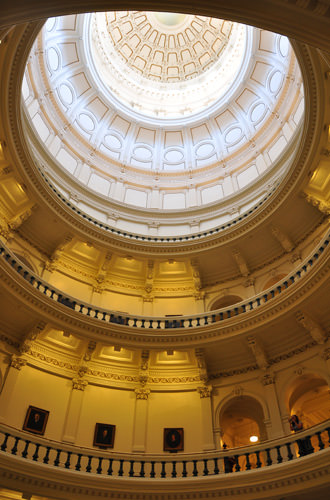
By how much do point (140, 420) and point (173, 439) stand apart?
1.32m

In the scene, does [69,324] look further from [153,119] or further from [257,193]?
[153,119]

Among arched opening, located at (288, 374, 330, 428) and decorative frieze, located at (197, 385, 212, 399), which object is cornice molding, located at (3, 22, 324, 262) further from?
arched opening, located at (288, 374, 330, 428)

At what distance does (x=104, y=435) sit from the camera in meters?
13.9

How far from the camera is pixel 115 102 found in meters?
26.2

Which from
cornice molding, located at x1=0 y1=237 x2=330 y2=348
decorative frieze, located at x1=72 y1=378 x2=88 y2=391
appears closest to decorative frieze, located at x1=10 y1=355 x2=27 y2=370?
cornice molding, located at x1=0 y1=237 x2=330 y2=348

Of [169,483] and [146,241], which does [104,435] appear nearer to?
[169,483]

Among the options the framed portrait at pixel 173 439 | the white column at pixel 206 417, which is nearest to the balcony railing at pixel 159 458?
the white column at pixel 206 417

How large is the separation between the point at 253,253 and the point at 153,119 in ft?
44.6

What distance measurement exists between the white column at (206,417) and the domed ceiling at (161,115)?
834cm

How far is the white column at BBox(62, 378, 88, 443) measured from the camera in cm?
1346

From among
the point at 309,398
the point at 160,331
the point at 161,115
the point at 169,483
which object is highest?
the point at 161,115

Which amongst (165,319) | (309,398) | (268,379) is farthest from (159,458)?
(309,398)

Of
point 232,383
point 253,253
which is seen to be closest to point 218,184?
point 253,253

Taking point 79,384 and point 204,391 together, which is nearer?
point 79,384
